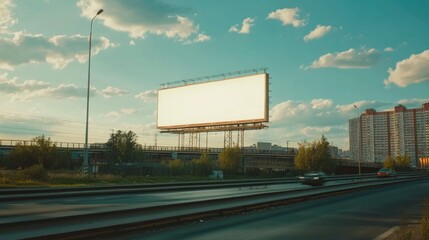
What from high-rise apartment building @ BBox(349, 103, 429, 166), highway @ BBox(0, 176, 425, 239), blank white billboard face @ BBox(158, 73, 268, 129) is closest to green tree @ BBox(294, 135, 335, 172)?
blank white billboard face @ BBox(158, 73, 268, 129)

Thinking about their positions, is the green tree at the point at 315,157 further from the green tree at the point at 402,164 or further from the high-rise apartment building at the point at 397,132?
the high-rise apartment building at the point at 397,132

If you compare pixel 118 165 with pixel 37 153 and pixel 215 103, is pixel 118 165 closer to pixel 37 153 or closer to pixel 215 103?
pixel 37 153

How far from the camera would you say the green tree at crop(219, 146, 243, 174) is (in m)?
70.2

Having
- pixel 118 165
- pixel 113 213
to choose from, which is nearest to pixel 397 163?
pixel 118 165

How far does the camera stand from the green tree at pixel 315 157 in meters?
79.6

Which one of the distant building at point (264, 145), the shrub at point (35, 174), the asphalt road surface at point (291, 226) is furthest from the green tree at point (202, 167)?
the distant building at point (264, 145)

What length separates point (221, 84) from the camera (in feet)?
271

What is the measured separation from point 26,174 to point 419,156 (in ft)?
564

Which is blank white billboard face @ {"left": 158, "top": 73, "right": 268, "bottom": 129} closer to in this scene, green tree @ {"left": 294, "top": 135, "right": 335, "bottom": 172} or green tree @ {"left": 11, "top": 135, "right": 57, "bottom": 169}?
green tree @ {"left": 294, "top": 135, "right": 335, "bottom": 172}

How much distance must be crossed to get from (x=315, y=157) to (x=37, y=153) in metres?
47.5

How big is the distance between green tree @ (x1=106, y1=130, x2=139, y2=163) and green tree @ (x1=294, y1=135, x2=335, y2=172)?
3085cm

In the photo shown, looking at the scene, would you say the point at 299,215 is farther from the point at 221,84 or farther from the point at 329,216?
the point at 221,84

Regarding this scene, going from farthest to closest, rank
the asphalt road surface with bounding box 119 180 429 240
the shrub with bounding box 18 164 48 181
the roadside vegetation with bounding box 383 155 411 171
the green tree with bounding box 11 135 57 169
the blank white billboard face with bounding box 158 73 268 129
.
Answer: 1. the roadside vegetation with bounding box 383 155 411 171
2. the blank white billboard face with bounding box 158 73 268 129
3. the green tree with bounding box 11 135 57 169
4. the shrub with bounding box 18 164 48 181
5. the asphalt road surface with bounding box 119 180 429 240

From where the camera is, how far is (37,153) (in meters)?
59.2
